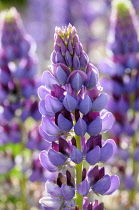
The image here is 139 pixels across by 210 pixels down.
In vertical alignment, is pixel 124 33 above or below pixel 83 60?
above

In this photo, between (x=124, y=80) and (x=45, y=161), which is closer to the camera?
(x=45, y=161)

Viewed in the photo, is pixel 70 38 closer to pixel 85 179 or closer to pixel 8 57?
pixel 85 179

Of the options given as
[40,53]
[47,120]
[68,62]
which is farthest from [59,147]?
[40,53]

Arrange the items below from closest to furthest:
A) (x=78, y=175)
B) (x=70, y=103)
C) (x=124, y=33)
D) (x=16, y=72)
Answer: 1. (x=70, y=103)
2. (x=78, y=175)
3. (x=16, y=72)
4. (x=124, y=33)

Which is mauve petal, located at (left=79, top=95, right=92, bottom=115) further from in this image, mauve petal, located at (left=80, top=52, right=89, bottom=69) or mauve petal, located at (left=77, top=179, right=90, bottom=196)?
mauve petal, located at (left=77, top=179, right=90, bottom=196)

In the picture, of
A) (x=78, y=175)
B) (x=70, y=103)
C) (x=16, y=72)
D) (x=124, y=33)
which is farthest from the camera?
(x=124, y=33)

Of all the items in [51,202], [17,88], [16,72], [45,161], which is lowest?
[51,202]

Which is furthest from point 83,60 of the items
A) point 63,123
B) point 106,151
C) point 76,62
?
point 106,151

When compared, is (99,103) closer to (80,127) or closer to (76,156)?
(80,127)
